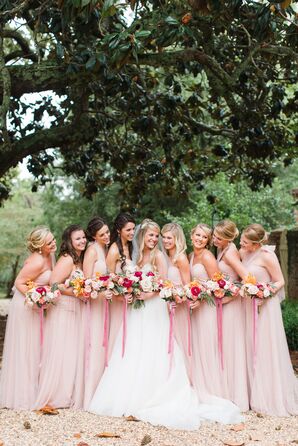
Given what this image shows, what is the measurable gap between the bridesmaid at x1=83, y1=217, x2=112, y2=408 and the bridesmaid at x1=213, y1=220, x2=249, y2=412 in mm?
1411

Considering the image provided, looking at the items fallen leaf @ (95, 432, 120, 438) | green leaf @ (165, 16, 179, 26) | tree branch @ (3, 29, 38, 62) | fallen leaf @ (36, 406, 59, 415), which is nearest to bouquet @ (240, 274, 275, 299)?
fallen leaf @ (95, 432, 120, 438)

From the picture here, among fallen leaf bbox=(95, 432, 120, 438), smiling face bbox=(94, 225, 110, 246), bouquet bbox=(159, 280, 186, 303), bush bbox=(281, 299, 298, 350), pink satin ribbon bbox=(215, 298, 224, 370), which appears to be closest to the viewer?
fallen leaf bbox=(95, 432, 120, 438)

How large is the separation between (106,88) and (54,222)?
2513 centimetres

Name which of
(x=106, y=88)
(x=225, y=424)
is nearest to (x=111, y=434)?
(x=225, y=424)

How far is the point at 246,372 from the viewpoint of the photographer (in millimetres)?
7945

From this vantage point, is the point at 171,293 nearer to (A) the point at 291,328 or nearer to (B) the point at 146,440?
(B) the point at 146,440

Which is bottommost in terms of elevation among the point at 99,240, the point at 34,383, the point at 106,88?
the point at 34,383

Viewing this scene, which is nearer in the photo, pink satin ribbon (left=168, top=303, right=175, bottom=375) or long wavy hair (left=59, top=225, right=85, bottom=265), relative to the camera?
pink satin ribbon (left=168, top=303, right=175, bottom=375)

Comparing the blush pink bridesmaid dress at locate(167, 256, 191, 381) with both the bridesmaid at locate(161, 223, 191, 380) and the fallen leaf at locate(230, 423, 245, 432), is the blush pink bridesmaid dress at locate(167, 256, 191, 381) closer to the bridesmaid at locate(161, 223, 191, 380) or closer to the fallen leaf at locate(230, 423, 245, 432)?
the bridesmaid at locate(161, 223, 191, 380)

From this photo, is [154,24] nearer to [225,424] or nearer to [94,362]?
[94,362]

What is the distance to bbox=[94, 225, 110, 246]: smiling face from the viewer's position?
8.02 m

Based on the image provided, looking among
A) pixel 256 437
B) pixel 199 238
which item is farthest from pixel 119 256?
pixel 256 437

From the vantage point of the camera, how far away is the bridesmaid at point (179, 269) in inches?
308

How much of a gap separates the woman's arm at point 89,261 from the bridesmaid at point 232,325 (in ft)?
4.91
